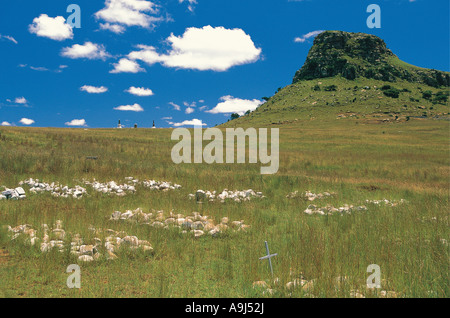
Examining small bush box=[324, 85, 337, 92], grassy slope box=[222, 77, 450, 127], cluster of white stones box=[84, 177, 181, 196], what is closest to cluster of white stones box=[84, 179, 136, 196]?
cluster of white stones box=[84, 177, 181, 196]

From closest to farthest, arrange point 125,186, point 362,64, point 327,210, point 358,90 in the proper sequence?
point 327,210 → point 125,186 → point 358,90 → point 362,64

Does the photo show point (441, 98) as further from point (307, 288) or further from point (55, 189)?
point (55, 189)

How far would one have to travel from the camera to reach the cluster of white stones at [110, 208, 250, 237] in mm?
7211

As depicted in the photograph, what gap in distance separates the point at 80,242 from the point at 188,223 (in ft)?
8.90

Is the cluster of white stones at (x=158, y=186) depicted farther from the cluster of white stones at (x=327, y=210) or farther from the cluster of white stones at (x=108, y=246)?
the cluster of white stones at (x=327, y=210)

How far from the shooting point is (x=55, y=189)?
10.5 meters

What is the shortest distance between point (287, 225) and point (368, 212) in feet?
12.3

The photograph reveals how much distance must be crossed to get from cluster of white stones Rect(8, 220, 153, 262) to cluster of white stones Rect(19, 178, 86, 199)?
364cm

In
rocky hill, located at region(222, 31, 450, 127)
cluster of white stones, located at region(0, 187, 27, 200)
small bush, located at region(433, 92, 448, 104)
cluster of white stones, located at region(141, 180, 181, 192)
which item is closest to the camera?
cluster of white stones, located at region(0, 187, 27, 200)

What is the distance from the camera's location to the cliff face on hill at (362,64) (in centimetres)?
16025

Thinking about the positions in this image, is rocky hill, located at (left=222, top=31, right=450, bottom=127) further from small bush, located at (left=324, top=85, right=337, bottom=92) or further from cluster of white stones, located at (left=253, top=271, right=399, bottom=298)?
cluster of white stones, located at (left=253, top=271, right=399, bottom=298)

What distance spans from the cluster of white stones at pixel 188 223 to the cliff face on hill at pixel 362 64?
602ft

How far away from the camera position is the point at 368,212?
384 inches

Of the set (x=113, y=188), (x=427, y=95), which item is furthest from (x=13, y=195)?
Answer: (x=427, y=95)
